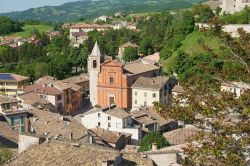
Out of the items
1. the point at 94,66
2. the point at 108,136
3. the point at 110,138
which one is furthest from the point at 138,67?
the point at 110,138

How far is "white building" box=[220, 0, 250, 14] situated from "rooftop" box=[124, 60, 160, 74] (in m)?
17.3

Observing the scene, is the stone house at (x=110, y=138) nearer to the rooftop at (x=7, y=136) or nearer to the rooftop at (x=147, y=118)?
the rooftop at (x=7, y=136)

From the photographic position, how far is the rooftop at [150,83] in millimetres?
50156

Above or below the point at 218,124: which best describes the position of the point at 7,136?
below

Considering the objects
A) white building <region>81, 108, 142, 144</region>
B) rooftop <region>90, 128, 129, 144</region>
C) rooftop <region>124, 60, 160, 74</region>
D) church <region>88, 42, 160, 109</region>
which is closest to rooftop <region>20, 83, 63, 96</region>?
church <region>88, 42, 160, 109</region>

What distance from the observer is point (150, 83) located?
50969 mm

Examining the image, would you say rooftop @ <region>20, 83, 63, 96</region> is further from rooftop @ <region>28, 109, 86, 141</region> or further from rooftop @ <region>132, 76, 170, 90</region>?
rooftop @ <region>28, 109, 86, 141</region>

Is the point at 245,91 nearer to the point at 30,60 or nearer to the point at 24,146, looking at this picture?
the point at 24,146

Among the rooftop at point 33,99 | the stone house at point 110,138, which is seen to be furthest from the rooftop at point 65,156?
the rooftop at point 33,99

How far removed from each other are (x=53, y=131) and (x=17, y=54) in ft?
187

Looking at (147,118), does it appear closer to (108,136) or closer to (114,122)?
(114,122)

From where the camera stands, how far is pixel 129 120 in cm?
3778

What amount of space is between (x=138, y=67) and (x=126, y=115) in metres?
18.5

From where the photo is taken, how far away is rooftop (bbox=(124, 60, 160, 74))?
54150mm
